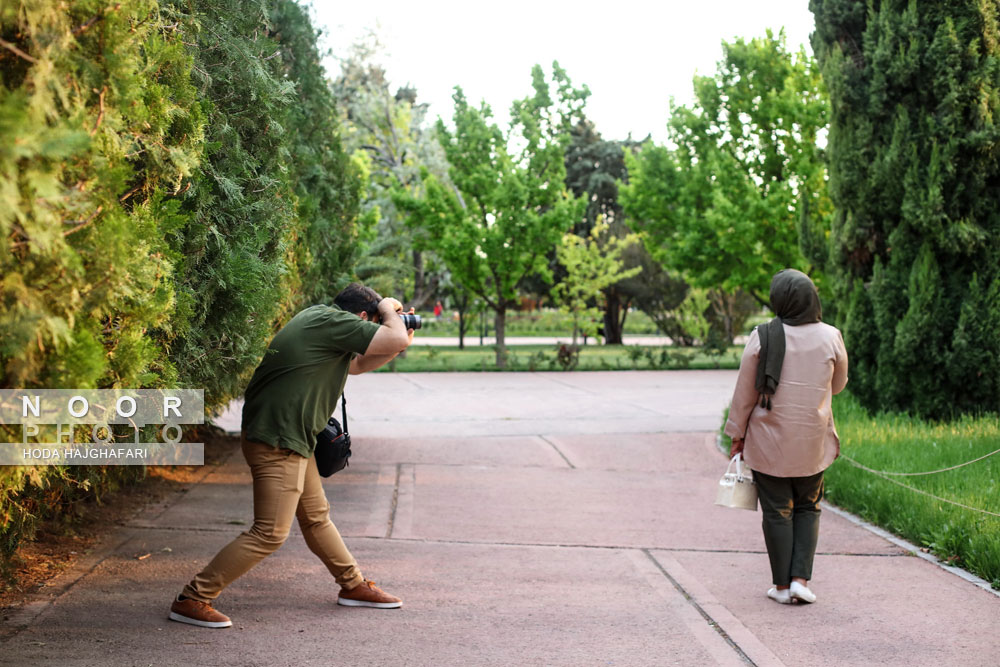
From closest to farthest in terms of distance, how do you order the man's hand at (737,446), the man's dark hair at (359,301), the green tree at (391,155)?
the man's dark hair at (359,301), the man's hand at (737,446), the green tree at (391,155)

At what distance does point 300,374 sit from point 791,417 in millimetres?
2712

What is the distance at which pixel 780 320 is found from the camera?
562cm

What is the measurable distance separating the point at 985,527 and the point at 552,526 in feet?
9.56

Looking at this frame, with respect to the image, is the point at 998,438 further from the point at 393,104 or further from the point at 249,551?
the point at 393,104

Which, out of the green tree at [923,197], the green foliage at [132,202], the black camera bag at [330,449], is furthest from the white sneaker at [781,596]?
the green tree at [923,197]

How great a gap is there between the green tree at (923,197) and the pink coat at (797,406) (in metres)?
5.18

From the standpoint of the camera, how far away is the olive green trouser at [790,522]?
18.0ft

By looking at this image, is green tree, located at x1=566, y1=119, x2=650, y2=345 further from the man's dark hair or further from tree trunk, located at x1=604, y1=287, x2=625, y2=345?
the man's dark hair

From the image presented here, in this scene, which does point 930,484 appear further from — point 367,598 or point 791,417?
point 367,598

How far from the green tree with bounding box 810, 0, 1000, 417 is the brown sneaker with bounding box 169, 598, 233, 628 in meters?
7.90

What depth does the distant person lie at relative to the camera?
472 cm

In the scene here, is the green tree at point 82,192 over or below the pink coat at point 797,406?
over

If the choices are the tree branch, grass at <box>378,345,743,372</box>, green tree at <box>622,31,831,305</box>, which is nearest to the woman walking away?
the tree branch

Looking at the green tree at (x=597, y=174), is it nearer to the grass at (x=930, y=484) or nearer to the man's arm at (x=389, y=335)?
the grass at (x=930, y=484)
